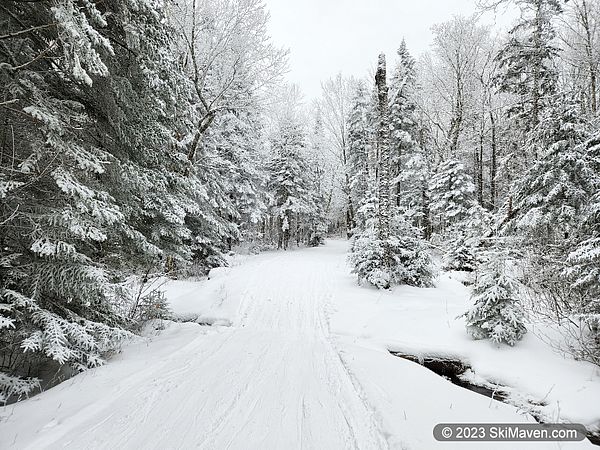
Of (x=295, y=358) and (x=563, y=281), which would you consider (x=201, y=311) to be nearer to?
(x=295, y=358)

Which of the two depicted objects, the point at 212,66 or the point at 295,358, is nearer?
the point at 295,358

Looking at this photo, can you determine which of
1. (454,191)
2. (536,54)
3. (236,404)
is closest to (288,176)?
(454,191)

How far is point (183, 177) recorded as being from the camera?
6.41m

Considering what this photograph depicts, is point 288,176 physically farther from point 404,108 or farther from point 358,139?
point 404,108

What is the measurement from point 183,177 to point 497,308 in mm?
6349

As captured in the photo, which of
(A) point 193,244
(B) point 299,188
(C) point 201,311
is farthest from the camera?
(B) point 299,188

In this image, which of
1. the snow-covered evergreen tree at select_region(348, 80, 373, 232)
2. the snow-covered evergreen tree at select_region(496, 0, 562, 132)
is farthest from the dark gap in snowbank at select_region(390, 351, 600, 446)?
the snow-covered evergreen tree at select_region(348, 80, 373, 232)

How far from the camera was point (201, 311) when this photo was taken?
7.57 meters

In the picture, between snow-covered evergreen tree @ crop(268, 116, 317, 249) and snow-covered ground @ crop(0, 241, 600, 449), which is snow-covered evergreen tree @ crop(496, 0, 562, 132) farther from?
snow-covered evergreen tree @ crop(268, 116, 317, 249)

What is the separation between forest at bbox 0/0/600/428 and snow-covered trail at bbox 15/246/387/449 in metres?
1.01

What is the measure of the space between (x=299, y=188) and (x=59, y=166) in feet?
65.8

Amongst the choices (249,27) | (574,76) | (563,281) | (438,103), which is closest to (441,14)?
(438,103)

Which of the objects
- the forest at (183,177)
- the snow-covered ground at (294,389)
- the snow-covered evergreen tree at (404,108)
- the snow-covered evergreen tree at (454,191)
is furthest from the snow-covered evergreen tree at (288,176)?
the snow-covered ground at (294,389)

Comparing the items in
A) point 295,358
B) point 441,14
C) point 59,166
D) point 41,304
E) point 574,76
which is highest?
point 441,14
